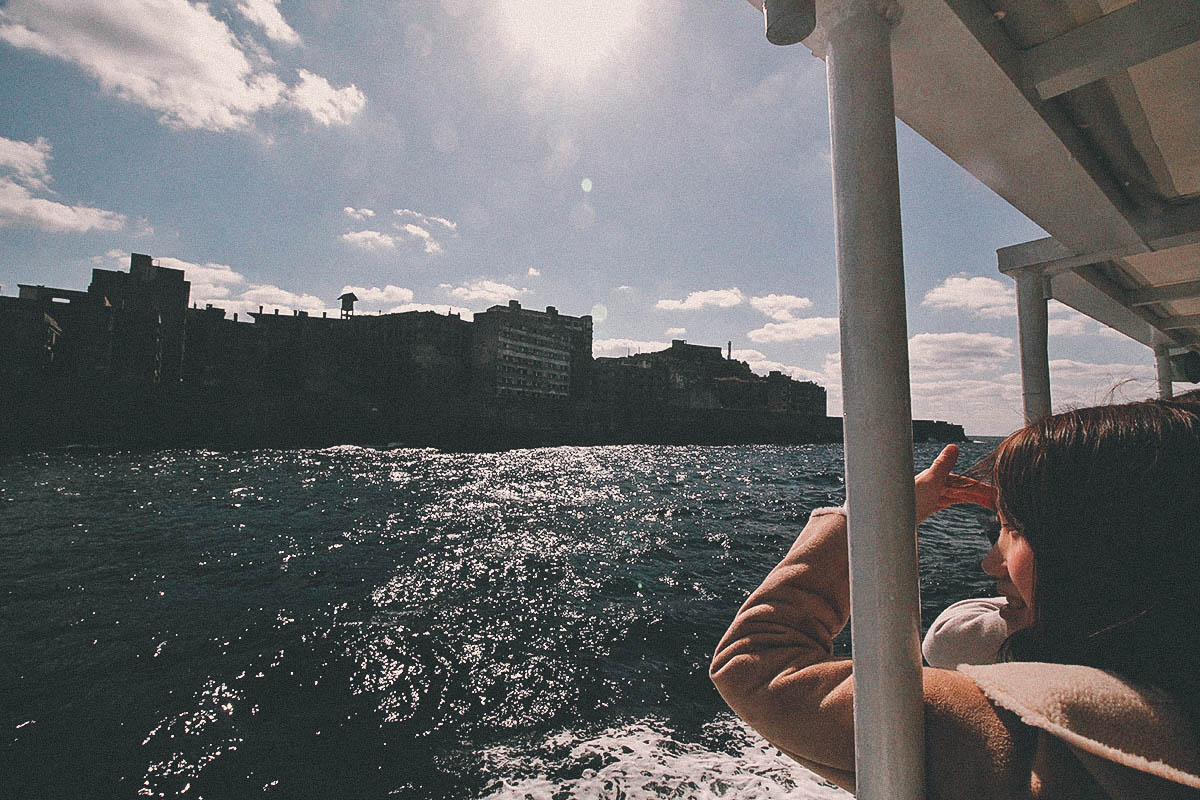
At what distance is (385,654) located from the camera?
7176 millimetres

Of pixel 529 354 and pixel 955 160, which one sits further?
pixel 529 354

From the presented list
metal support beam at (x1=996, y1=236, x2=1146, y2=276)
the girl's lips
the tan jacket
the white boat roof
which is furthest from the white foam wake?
metal support beam at (x1=996, y1=236, x2=1146, y2=276)

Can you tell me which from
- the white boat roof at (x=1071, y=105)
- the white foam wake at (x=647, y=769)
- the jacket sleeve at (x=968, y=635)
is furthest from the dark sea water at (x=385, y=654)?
the white boat roof at (x=1071, y=105)

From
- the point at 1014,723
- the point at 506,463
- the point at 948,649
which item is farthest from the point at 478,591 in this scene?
the point at 506,463

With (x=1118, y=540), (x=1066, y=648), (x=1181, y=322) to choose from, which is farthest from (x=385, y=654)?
(x=1181, y=322)

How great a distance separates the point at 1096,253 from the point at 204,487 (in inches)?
1360

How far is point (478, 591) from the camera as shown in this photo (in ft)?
32.9

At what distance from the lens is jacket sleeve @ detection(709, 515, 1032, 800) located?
3.36 feet

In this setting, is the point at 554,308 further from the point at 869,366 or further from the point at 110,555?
the point at 869,366

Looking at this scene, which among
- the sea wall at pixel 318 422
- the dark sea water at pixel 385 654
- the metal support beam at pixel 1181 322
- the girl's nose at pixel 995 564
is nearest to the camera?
the girl's nose at pixel 995 564

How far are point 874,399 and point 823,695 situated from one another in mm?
817

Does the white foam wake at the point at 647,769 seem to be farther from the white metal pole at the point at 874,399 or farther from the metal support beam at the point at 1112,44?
the metal support beam at the point at 1112,44

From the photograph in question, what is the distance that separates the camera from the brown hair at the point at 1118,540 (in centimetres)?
95

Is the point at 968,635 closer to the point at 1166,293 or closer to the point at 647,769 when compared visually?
the point at 647,769
